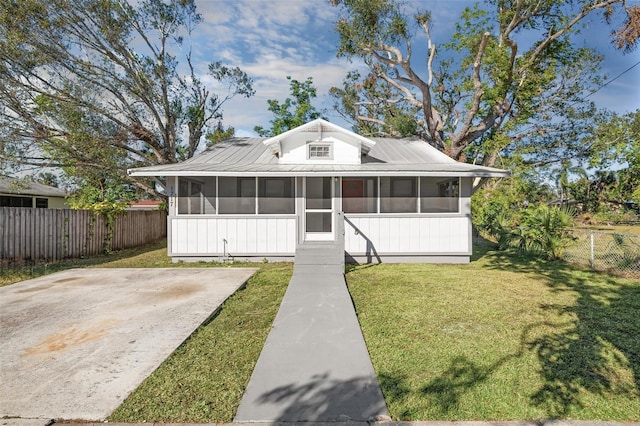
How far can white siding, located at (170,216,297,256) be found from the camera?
9391 millimetres

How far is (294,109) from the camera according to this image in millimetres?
25125

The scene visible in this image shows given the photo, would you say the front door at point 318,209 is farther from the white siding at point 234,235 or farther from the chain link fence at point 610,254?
the chain link fence at point 610,254

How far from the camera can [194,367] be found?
322cm

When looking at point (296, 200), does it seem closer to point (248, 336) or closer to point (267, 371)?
point (248, 336)

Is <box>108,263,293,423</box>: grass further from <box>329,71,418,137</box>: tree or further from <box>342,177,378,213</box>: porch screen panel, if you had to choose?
<box>329,71,418,137</box>: tree

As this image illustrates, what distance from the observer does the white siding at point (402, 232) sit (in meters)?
9.38

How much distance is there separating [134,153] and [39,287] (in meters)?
10.8

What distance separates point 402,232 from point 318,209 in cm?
265

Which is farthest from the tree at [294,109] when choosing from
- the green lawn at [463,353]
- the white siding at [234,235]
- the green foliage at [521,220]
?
the green lawn at [463,353]

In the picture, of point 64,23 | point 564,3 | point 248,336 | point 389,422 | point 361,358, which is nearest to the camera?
point 389,422

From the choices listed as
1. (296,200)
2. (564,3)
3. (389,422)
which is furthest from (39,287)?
(564,3)

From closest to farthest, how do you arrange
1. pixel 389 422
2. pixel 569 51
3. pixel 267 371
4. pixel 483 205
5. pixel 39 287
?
pixel 389 422 < pixel 267 371 < pixel 39 287 < pixel 483 205 < pixel 569 51

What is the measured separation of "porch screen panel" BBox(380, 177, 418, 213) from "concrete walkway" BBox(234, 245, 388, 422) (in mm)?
4663

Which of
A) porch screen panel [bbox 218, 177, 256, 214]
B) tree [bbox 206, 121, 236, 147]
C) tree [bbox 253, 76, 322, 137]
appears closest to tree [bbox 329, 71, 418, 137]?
tree [bbox 253, 76, 322, 137]
